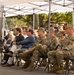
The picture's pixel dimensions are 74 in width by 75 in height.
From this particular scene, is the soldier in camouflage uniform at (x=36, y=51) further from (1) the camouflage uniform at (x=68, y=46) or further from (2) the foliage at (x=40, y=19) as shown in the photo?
(2) the foliage at (x=40, y=19)

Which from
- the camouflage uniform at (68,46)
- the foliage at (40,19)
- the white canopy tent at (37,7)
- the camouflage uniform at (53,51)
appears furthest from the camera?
the foliage at (40,19)

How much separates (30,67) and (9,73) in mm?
747

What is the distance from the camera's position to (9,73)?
27.0 ft

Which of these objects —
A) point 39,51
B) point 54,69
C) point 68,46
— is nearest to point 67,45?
point 68,46

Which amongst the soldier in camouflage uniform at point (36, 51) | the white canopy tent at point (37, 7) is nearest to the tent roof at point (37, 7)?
the white canopy tent at point (37, 7)

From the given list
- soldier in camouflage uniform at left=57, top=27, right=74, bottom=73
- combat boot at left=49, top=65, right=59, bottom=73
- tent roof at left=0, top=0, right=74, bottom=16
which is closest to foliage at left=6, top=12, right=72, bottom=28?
tent roof at left=0, top=0, right=74, bottom=16

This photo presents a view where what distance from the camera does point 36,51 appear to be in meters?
8.48

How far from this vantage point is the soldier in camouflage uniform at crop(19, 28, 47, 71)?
8445 mm

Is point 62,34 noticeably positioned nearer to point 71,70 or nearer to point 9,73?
point 71,70

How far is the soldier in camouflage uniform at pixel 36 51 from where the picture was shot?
27.7 feet

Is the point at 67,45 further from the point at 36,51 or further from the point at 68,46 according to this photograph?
the point at 36,51

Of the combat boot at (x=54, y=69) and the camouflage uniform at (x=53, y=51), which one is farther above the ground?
the camouflage uniform at (x=53, y=51)

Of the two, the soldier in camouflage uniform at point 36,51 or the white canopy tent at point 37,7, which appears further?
the white canopy tent at point 37,7

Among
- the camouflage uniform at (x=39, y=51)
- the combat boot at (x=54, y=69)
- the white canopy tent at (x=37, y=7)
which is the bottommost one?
the combat boot at (x=54, y=69)
